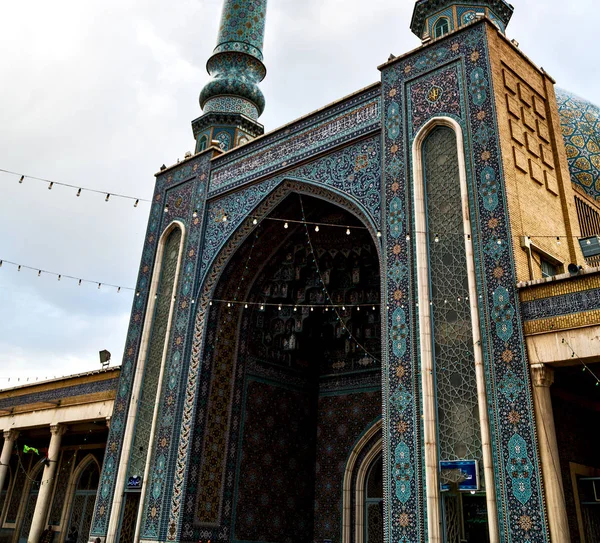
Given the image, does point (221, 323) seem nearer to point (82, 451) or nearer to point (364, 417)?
point (364, 417)

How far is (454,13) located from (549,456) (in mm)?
6552

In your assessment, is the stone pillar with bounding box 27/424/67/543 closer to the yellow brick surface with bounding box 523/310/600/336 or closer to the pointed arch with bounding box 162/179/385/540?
the pointed arch with bounding box 162/179/385/540

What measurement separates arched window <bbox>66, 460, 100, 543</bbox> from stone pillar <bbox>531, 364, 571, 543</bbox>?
969cm

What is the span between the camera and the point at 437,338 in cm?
596

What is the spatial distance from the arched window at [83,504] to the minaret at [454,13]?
1018cm

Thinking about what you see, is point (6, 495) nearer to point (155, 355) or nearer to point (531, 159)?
point (155, 355)

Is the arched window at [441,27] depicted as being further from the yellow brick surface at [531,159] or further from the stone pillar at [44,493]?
the stone pillar at [44,493]

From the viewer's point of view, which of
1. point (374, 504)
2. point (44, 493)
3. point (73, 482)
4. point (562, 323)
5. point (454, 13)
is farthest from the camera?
point (73, 482)

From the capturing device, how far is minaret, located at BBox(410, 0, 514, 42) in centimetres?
880

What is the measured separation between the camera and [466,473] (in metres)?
5.27

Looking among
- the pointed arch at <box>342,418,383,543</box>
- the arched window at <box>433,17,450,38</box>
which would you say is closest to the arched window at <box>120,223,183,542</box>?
the pointed arch at <box>342,418,383,543</box>

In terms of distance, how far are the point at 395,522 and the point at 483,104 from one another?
13.9ft

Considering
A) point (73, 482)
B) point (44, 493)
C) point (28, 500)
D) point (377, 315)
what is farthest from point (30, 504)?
point (377, 315)

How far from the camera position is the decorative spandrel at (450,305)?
5.50 meters
